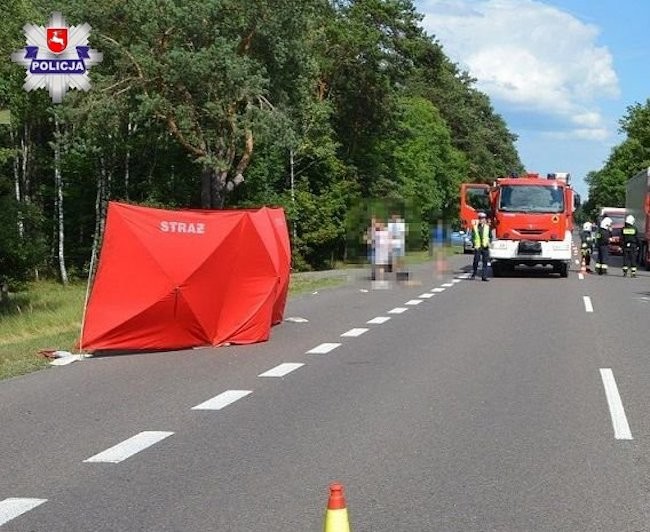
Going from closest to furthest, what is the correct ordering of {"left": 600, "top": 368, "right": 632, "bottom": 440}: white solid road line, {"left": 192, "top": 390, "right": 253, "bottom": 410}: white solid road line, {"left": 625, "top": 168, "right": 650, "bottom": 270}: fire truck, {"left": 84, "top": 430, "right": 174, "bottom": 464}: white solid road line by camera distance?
1. {"left": 84, "top": 430, "right": 174, "bottom": 464}: white solid road line
2. {"left": 600, "top": 368, "right": 632, "bottom": 440}: white solid road line
3. {"left": 192, "top": 390, "right": 253, "bottom": 410}: white solid road line
4. {"left": 625, "top": 168, "right": 650, "bottom": 270}: fire truck

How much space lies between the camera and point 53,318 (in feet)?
61.2

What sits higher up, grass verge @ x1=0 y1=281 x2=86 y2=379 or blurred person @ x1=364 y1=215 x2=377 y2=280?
blurred person @ x1=364 y1=215 x2=377 y2=280

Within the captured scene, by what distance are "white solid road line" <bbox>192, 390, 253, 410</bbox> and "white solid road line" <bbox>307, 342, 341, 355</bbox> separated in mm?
3033

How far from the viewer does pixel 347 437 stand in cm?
761

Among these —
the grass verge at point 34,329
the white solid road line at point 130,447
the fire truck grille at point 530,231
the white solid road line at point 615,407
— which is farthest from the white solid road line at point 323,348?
the fire truck grille at point 530,231

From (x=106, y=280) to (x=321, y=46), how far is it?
1285 inches

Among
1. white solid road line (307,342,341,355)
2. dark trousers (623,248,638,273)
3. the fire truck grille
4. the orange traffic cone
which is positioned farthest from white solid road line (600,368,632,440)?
dark trousers (623,248,638,273)

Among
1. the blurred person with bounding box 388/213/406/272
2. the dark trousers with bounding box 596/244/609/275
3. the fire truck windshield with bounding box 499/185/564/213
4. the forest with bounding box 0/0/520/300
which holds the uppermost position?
the forest with bounding box 0/0/520/300

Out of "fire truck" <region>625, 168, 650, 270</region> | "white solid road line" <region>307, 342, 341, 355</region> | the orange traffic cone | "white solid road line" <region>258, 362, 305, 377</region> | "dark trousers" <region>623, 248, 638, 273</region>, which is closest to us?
the orange traffic cone

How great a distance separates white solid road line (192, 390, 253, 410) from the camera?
29.0ft

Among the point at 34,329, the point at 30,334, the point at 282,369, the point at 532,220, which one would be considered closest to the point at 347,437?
the point at 282,369

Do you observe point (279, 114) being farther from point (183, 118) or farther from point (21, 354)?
point (21, 354)

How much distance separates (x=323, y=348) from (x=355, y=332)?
78.5 inches

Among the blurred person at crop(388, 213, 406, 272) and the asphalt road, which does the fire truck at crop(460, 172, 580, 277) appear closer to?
the blurred person at crop(388, 213, 406, 272)
